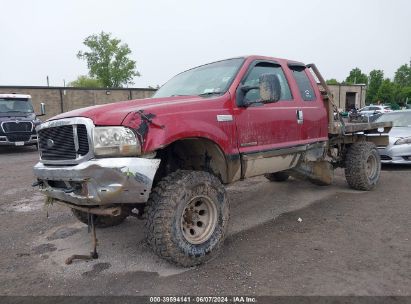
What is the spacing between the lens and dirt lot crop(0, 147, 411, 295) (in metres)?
3.31

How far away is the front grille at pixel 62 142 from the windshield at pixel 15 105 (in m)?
12.5

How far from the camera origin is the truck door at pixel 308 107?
5195 mm

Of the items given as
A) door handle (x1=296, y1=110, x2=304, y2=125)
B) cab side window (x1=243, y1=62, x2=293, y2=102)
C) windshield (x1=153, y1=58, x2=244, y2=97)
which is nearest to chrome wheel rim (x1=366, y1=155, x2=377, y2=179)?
door handle (x1=296, y1=110, x2=304, y2=125)

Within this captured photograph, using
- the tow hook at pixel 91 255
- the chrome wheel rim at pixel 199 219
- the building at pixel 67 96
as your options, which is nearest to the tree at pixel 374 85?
the building at pixel 67 96

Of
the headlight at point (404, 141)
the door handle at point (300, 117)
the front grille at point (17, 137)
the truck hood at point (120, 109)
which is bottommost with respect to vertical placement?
the headlight at point (404, 141)

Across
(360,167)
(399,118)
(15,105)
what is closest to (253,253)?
(360,167)

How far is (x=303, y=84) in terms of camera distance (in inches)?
219

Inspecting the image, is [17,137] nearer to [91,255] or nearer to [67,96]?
[91,255]

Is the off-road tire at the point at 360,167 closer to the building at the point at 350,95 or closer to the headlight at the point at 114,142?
the headlight at the point at 114,142

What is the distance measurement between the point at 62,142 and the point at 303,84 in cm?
350

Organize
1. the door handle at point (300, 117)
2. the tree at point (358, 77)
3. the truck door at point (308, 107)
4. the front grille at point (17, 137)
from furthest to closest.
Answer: the tree at point (358, 77)
the front grille at point (17, 137)
the truck door at point (308, 107)
the door handle at point (300, 117)

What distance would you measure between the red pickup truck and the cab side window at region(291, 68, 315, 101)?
0.16 feet

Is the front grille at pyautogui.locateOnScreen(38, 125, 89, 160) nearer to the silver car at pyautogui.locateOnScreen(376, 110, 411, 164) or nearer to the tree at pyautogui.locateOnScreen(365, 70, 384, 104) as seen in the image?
the silver car at pyautogui.locateOnScreen(376, 110, 411, 164)

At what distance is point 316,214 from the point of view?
5.40 meters
